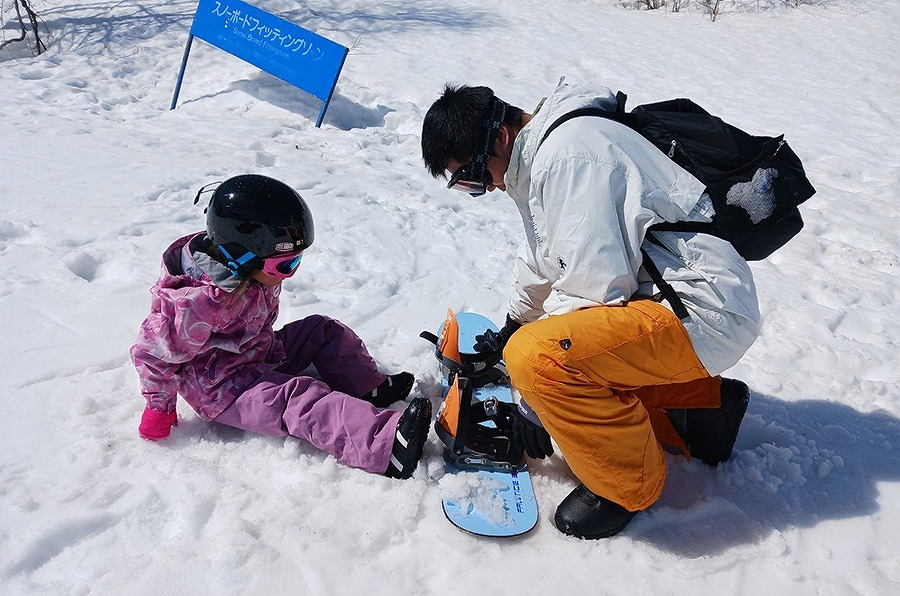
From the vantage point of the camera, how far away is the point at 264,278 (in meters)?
2.36

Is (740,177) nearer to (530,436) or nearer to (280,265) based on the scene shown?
(530,436)

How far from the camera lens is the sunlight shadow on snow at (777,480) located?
7.04 feet

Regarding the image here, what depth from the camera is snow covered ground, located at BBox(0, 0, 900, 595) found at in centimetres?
196

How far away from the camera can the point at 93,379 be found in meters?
2.61

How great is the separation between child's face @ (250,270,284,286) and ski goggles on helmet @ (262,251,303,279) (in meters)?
0.01

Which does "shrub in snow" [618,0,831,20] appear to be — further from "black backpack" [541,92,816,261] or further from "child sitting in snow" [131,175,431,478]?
"child sitting in snow" [131,175,431,478]

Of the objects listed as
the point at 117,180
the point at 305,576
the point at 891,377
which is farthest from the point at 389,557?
the point at 117,180

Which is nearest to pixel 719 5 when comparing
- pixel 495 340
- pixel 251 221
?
pixel 495 340

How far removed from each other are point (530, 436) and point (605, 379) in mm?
431

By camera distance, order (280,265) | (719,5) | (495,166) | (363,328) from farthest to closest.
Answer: (719,5) → (363,328) → (280,265) → (495,166)

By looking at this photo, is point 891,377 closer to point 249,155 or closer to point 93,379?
point 93,379

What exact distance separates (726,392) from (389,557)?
1.29m

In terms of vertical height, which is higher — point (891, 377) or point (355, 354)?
point (891, 377)

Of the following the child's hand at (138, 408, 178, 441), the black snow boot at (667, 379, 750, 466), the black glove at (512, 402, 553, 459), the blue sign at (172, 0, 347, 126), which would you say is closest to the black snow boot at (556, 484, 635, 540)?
the black glove at (512, 402, 553, 459)
